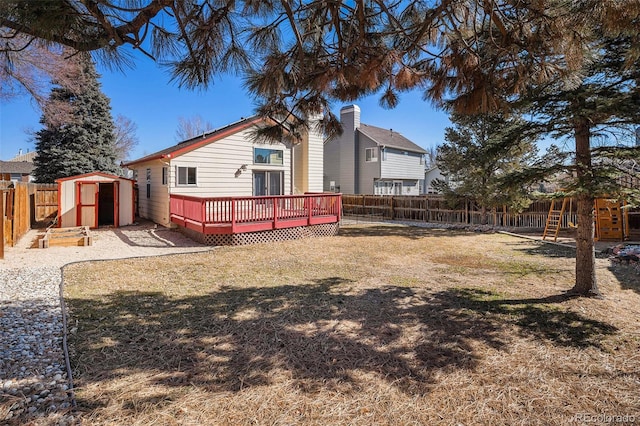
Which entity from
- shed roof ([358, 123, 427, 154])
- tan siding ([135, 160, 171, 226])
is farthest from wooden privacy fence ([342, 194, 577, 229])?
tan siding ([135, 160, 171, 226])

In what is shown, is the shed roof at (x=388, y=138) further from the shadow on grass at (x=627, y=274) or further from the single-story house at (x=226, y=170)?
the shadow on grass at (x=627, y=274)

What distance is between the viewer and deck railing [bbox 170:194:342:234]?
30.6 feet

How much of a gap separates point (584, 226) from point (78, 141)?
22.9 meters

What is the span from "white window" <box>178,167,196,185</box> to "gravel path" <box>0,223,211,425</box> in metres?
3.50

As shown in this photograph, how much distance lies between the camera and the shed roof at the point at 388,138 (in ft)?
75.8

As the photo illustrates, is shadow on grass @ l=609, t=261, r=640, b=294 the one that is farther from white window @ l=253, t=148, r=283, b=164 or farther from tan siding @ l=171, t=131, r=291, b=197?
white window @ l=253, t=148, r=283, b=164

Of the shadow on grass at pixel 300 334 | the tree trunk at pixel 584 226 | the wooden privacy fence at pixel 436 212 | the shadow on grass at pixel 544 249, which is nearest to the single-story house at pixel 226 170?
the wooden privacy fence at pixel 436 212

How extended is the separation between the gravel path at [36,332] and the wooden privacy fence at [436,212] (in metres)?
11.9

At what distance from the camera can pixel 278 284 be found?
18.7 ft

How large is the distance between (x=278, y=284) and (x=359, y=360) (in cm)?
281

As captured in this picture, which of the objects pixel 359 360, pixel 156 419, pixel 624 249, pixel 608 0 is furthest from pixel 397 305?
pixel 624 249

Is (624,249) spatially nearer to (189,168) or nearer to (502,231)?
(502,231)

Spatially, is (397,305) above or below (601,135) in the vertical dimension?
below

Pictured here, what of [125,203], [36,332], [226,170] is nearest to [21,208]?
[125,203]
